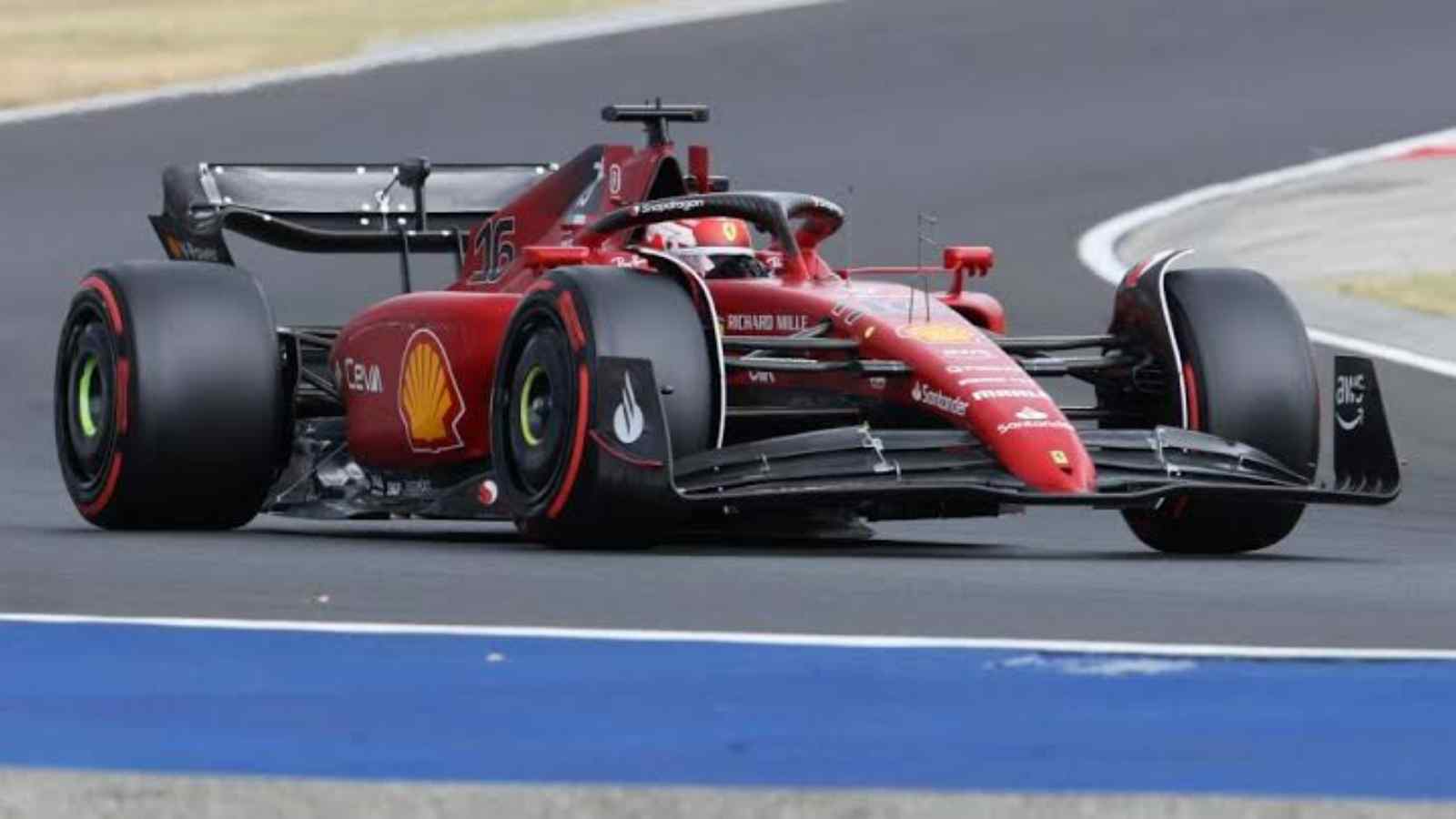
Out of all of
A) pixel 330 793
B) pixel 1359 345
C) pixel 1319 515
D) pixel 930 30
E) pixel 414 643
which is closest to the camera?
pixel 330 793

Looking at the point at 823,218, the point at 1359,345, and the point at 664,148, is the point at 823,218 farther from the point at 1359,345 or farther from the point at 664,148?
the point at 1359,345

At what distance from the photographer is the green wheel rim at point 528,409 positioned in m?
10.8

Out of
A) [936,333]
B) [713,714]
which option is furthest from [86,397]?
[713,714]

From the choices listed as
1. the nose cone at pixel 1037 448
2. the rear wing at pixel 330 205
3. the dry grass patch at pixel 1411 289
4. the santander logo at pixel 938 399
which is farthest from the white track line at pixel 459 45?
the nose cone at pixel 1037 448

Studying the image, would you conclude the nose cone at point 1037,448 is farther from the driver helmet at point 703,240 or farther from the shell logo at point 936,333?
the driver helmet at point 703,240

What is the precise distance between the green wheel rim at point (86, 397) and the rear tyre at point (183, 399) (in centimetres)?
18

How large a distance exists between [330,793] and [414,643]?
2.00 meters

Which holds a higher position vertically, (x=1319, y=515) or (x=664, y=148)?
(x=664, y=148)

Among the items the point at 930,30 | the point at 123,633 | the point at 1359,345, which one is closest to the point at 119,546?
the point at 123,633

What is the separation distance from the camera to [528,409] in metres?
10.8

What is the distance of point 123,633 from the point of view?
7855 millimetres

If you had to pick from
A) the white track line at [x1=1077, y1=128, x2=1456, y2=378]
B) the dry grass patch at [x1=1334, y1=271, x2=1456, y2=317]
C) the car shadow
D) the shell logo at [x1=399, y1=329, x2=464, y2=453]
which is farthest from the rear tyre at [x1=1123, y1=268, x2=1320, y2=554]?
the dry grass patch at [x1=1334, y1=271, x2=1456, y2=317]

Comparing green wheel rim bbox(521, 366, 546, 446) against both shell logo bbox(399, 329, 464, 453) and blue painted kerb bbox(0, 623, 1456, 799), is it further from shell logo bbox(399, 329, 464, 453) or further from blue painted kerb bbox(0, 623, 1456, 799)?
blue painted kerb bbox(0, 623, 1456, 799)

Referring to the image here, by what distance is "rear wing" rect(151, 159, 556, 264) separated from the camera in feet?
43.4
